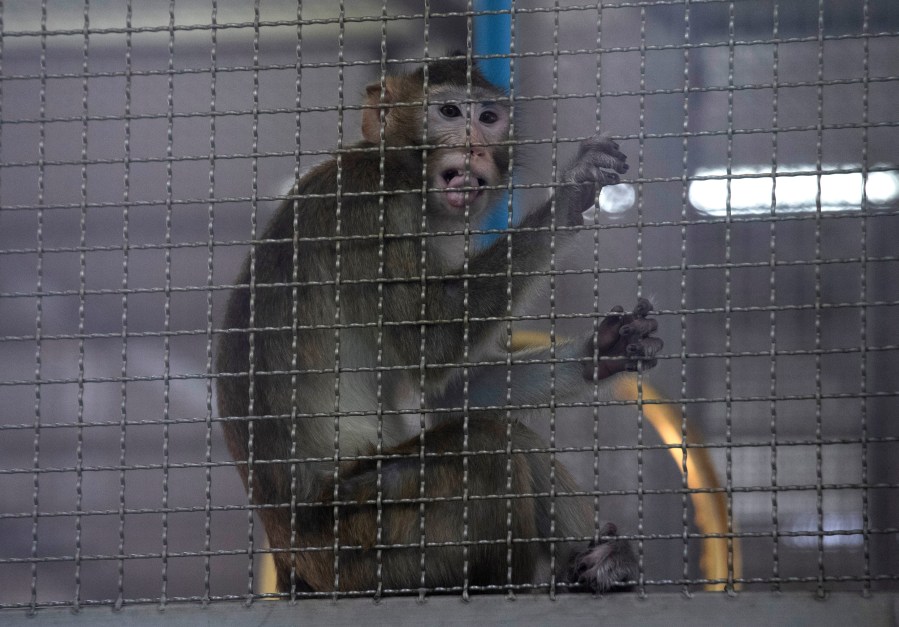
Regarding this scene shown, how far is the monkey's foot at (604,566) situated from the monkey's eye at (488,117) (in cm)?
171

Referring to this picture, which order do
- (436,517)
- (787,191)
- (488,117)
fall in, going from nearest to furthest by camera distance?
(436,517) → (488,117) → (787,191)

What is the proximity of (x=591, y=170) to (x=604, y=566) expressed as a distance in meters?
1.20

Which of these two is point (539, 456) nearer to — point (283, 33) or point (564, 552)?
point (564, 552)

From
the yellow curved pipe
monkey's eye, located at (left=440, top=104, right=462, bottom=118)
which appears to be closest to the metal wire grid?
the yellow curved pipe

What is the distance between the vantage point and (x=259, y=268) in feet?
11.2

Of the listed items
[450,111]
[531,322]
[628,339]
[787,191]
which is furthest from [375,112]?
[787,191]

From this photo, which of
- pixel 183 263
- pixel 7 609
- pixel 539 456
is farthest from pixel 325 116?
pixel 7 609

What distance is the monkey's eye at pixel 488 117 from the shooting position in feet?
12.8

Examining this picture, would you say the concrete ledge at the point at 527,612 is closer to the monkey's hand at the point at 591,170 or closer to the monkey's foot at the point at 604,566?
the monkey's foot at the point at 604,566

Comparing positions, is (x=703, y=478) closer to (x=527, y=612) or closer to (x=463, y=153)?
(x=463, y=153)

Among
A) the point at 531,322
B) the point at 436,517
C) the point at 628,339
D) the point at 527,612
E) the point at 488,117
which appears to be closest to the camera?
the point at 527,612

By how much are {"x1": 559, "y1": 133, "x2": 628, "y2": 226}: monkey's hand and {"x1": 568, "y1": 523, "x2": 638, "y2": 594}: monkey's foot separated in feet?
3.29

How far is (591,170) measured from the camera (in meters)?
3.03

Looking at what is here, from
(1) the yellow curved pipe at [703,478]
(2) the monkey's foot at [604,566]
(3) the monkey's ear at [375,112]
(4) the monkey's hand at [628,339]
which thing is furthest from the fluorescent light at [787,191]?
(2) the monkey's foot at [604,566]
